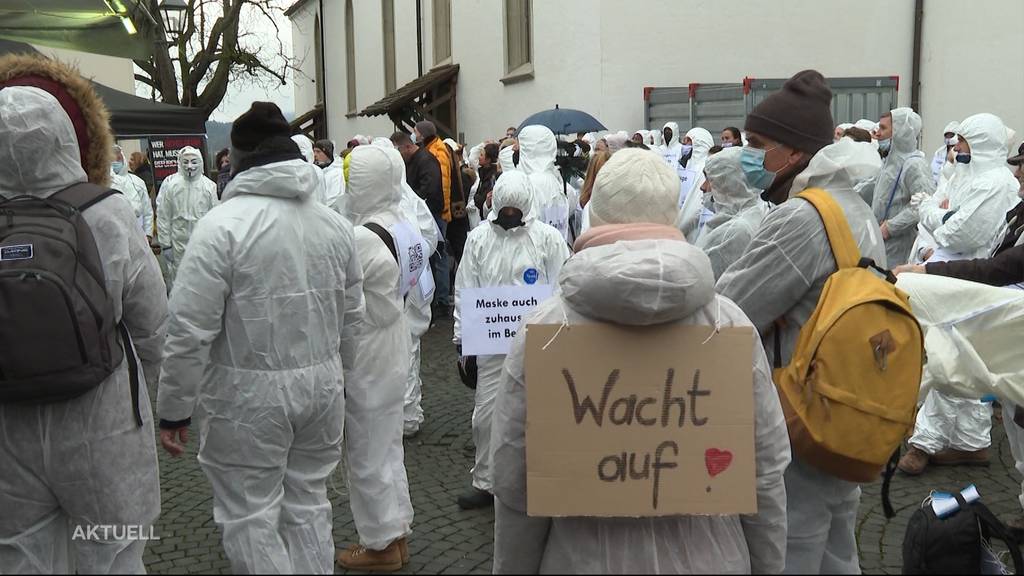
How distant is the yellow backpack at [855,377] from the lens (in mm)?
2701

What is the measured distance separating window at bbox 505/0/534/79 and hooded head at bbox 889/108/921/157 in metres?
14.6

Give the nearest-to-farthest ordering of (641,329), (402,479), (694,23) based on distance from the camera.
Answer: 1. (641,329)
2. (402,479)
3. (694,23)

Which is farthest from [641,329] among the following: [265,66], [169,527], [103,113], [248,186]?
[265,66]

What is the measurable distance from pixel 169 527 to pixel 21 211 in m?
2.67

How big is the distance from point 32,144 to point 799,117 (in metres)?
2.53

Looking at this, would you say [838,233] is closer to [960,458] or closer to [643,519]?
[643,519]

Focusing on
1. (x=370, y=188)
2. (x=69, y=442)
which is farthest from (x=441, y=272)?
(x=69, y=442)

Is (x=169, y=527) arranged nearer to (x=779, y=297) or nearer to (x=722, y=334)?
(x=779, y=297)

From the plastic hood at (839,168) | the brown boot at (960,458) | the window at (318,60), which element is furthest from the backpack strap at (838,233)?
the window at (318,60)

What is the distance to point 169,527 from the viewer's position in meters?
5.16

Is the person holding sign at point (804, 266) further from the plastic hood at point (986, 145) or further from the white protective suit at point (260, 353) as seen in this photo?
the plastic hood at point (986, 145)

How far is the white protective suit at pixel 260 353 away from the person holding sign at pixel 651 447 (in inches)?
54.8

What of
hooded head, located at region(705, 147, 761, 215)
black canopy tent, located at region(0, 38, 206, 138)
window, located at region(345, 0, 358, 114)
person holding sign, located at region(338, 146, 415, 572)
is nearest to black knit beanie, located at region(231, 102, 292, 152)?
person holding sign, located at region(338, 146, 415, 572)

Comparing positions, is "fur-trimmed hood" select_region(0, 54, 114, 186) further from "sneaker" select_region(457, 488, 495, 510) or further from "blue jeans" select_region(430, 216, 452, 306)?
"blue jeans" select_region(430, 216, 452, 306)
